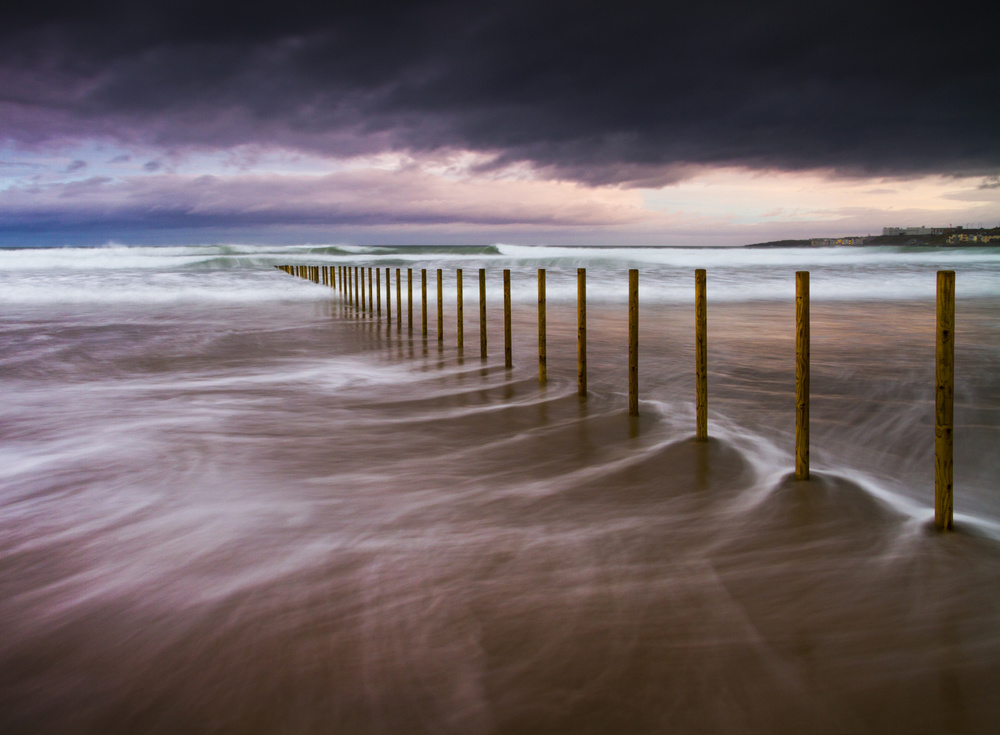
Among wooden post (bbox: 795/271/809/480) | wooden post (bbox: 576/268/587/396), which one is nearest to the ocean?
wooden post (bbox: 795/271/809/480)

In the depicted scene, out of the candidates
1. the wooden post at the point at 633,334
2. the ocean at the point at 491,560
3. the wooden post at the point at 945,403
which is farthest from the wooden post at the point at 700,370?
the wooden post at the point at 945,403

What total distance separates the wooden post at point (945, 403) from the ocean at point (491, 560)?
0.49 ft

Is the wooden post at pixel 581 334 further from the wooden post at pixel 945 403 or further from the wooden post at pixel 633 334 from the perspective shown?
the wooden post at pixel 945 403

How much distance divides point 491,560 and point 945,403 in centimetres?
216

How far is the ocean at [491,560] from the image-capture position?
2146mm

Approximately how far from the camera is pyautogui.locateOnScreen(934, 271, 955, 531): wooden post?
3281 millimetres

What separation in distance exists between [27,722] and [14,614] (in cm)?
72

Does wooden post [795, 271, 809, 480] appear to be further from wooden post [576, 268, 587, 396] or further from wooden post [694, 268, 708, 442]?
wooden post [576, 268, 587, 396]

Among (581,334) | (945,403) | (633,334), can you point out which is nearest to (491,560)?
(945,403)

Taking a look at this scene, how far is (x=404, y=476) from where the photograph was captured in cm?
432

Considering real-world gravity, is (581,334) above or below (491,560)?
above

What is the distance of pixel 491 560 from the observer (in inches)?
Result: 121

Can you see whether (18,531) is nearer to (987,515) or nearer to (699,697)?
(699,697)

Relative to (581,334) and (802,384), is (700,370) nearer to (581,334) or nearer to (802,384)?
(802,384)
